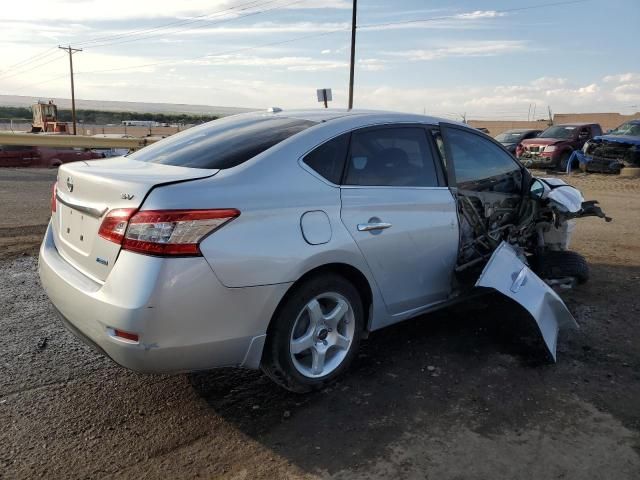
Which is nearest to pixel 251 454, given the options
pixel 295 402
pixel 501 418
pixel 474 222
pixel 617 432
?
pixel 295 402

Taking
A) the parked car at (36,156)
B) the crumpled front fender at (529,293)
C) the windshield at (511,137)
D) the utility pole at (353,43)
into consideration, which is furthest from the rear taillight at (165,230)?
the utility pole at (353,43)

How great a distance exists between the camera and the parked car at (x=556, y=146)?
1958 cm

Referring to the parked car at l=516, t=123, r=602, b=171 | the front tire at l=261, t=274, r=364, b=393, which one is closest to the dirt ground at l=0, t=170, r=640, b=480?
the front tire at l=261, t=274, r=364, b=393

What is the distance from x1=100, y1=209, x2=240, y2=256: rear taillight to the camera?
2678mm

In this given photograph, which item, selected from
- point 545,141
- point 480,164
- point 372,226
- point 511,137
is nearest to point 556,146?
point 545,141

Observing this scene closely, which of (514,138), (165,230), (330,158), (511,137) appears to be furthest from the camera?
(511,137)

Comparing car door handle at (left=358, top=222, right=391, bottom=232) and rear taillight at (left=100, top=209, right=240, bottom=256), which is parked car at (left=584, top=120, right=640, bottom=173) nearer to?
car door handle at (left=358, top=222, right=391, bottom=232)

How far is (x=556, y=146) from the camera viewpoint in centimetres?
1959

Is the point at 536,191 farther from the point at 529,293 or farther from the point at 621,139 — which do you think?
the point at 621,139

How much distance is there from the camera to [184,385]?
11.6 feet

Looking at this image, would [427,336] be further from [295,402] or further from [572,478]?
[572,478]

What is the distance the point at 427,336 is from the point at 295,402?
144 centimetres

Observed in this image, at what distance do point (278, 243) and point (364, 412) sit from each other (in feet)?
3.63

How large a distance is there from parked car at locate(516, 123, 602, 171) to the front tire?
1736cm
